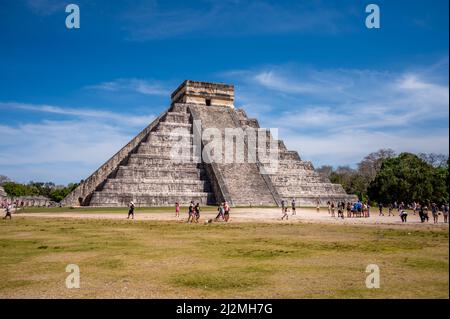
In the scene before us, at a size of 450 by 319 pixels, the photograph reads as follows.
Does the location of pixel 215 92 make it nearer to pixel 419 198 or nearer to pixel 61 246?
pixel 419 198

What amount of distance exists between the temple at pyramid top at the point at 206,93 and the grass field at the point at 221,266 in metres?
30.0

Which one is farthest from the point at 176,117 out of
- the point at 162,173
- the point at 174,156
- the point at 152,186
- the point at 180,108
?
the point at 152,186

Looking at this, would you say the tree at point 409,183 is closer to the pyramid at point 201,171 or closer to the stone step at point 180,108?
the pyramid at point 201,171

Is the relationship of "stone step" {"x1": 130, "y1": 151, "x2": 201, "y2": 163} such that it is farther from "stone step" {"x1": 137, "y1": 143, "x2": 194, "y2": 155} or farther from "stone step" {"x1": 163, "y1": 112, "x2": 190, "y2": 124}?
"stone step" {"x1": 163, "y1": 112, "x2": 190, "y2": 124}

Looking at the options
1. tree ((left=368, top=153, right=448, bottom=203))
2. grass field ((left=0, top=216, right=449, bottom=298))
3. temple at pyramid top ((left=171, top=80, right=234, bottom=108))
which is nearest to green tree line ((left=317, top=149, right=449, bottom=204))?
tree ((left=368, top=153, right=448, bottom=203))

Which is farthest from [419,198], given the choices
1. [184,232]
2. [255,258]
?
[255,258]

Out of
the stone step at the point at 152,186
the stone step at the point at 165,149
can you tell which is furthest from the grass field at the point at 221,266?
the stone step at the point at 165,149

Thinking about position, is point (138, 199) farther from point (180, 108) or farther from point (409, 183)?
point (409, 183)

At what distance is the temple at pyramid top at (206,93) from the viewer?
40.3 metres

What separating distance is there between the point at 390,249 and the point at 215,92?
3430cm

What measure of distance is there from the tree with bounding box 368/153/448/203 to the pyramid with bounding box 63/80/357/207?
26.3 ft

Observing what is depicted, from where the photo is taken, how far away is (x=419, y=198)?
36031mm

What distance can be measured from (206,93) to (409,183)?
2211 cm

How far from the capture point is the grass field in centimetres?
527
